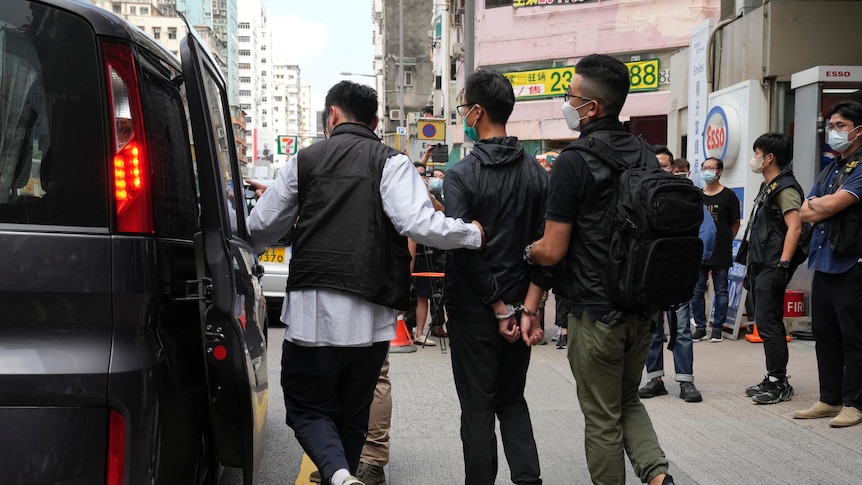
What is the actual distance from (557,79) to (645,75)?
3491 mm

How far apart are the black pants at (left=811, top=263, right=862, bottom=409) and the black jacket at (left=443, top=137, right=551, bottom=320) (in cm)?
266

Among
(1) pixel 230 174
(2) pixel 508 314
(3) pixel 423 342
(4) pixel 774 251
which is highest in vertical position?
(1) pixel 230 174

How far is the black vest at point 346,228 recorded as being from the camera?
11.4ft

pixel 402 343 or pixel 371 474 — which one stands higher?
pixel 371 474

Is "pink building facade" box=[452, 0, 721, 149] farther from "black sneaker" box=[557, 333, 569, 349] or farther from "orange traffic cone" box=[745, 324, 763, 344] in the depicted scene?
"black sneaker" box=[557, 333, 569, 349]

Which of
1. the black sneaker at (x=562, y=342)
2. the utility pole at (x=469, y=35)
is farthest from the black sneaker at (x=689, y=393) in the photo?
the utility pole at (x=469, y=35)

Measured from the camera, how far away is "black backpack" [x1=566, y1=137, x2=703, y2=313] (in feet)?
11.0

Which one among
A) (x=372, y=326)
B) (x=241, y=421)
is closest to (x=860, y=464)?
(x=372, y=326)

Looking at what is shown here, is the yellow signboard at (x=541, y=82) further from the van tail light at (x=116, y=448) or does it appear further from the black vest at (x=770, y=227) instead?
the van tail light at (x=116, y=448)

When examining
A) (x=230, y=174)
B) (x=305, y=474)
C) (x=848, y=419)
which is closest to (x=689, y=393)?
(x=848, y=419)

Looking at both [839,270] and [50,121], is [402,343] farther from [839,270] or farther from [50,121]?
[50,121]

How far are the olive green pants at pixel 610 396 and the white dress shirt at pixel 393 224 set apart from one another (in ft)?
2.09

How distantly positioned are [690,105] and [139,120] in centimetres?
1136

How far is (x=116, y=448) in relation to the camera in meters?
2.24
